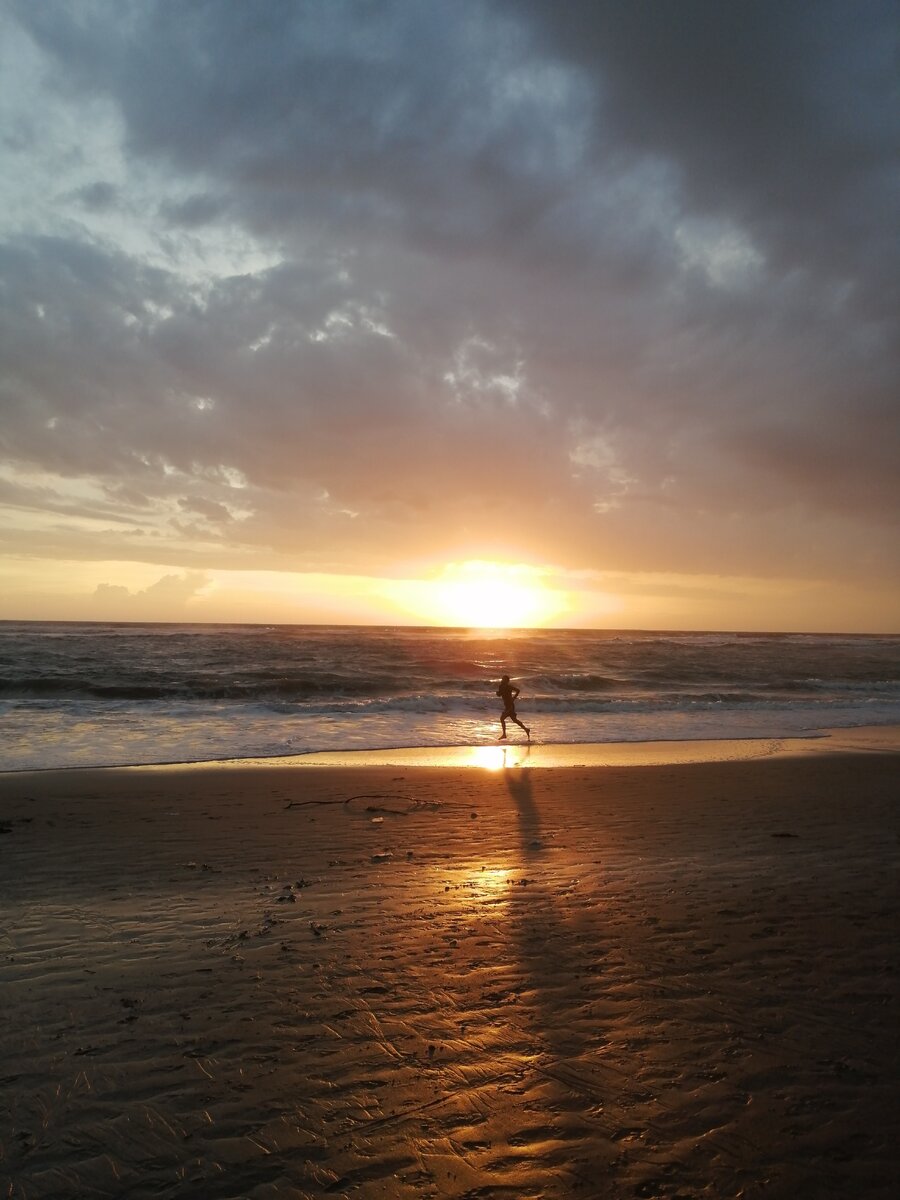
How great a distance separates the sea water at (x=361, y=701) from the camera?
19500mm

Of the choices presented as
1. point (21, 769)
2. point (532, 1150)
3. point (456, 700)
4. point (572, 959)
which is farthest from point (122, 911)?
point (456, 700)

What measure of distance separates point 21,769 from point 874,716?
2834cm

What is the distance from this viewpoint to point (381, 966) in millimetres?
5324

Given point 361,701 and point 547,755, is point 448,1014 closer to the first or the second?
point 547,755

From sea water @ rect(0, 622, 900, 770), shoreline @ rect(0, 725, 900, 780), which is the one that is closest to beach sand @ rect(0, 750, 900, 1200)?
shoreline @ rect(0, 725, 900, 780)

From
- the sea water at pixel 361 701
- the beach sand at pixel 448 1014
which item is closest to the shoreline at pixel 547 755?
the sea water at pixel 361 701

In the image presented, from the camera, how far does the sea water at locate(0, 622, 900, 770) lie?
19.5 metres

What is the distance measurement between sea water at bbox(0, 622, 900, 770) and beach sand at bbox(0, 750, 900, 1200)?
32.2 ft

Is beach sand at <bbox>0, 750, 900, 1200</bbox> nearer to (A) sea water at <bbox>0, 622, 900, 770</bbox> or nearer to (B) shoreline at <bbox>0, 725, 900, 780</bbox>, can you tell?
(B) shoreline at <bbox>0, 725, 900, 780</bbox>

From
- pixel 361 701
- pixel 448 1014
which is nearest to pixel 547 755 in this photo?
pixel 448 1014

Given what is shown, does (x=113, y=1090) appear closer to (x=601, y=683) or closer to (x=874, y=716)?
(x=874, y=716)

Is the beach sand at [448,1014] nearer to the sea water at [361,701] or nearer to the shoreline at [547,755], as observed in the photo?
the shoreline at [547,755]

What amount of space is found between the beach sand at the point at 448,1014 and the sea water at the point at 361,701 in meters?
9.81

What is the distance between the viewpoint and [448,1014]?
183 inches
